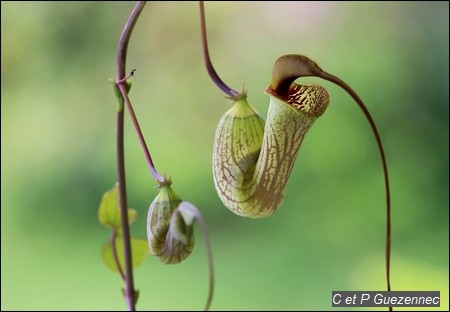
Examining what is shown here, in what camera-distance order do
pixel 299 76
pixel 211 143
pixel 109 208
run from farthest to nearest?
pixel 211 143, pixel 109 208, pixel 299 76

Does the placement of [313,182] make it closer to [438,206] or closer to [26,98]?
[438,206]

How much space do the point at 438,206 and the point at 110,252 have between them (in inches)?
39.1

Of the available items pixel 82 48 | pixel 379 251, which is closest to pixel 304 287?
pixel 379 251

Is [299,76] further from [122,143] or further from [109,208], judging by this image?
[109,208]

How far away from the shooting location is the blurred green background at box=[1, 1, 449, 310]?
1.25 m

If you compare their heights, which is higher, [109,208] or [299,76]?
[299,76]

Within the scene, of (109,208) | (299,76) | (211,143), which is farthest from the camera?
(211,143)

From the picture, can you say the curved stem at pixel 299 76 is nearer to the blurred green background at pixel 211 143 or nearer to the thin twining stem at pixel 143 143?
the thin twining stem at pixel 143 143

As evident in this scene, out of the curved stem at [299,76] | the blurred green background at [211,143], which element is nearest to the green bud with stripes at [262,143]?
the curved stem at [299,76]

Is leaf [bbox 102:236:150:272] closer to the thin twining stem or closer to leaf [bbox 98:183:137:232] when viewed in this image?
leaf [bbox 98:183:137:232]

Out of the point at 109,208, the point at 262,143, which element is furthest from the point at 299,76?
the point at 109,208

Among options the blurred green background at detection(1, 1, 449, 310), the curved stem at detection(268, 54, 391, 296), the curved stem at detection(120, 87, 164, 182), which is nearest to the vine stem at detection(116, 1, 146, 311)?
the curved stem at detection(120, 87, 164, 182)

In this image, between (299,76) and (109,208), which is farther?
(109,208)

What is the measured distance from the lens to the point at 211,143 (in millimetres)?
1290
